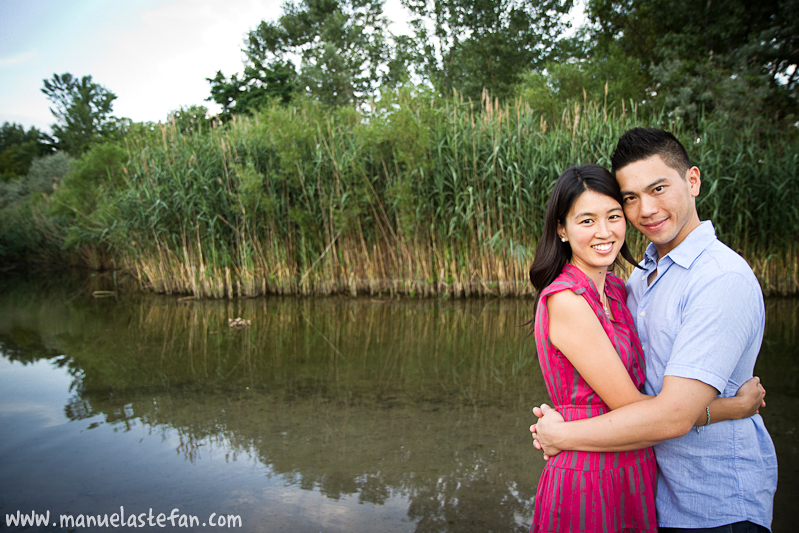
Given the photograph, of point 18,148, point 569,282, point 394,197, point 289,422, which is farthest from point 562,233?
point 18,148

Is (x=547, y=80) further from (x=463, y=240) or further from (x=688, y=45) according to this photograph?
(x=463, y=240)

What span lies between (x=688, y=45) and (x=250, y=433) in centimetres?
1345

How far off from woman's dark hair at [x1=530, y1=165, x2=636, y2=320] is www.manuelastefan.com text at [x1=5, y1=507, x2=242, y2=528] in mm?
1552

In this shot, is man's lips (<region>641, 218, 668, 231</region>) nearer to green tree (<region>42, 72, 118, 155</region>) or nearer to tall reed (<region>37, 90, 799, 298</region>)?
tall reed (<region>37, 90, 799, 298</region>)

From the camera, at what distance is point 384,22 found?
24812 millimetres

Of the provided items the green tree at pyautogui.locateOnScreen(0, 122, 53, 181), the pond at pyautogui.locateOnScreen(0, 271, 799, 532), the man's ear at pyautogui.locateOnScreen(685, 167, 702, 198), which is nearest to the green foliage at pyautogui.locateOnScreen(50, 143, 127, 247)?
the pond at pyautogui.locateOnScreen(0, 271, 799, 532)

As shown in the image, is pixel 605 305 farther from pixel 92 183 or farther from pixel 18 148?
pixel 18 148

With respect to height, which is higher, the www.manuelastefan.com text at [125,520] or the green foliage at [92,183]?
the green foliage at [92,183]

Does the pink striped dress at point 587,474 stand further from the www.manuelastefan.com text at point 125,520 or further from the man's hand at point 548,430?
the www.manuelastefan.com text at point 125,520

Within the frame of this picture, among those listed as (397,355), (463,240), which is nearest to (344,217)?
(463,240)

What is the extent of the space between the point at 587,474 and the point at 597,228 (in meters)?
0.59

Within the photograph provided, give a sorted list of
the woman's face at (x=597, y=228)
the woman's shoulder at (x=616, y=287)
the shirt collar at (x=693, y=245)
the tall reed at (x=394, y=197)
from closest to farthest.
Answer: the shirt collar at (x=693, y=245)
the woman's face at (x=597, y=228)
the woman's shoulder at (x=616, y=287)
the tall reed at (x=394, y=197)

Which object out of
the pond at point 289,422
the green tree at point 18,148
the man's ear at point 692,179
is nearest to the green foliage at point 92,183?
the pond at point 289,422

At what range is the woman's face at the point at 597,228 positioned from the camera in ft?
4.20
